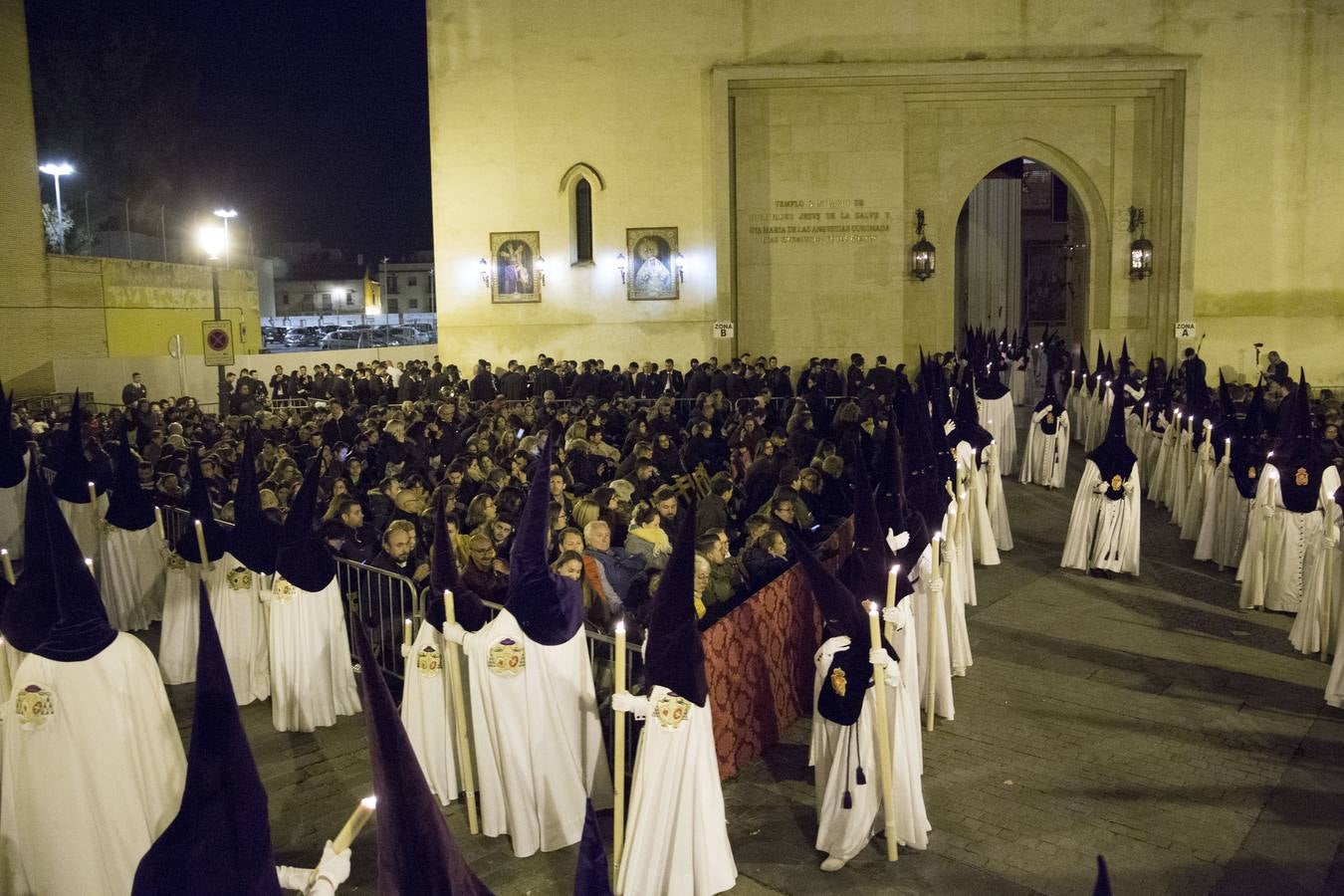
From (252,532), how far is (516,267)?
18382mm

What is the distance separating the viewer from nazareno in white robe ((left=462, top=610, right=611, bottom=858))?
7.41 m

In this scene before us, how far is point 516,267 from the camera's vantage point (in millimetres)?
27328

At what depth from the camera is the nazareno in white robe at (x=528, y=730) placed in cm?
741

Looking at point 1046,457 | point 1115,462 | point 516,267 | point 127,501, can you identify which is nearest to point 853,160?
point 516,267

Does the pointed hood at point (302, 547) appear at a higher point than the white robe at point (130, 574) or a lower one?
higher

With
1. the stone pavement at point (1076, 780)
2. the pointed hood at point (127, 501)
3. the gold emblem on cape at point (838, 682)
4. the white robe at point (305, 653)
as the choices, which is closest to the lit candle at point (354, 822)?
the stone pavement at point (1076, 780)

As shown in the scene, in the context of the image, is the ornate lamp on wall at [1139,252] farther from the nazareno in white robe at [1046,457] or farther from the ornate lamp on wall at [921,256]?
the nazareno in white robe at [1046,457]

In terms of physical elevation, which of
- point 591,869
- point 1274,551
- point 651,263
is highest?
point 651,263

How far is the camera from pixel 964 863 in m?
7.16

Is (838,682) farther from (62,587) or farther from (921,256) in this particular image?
(921,256)

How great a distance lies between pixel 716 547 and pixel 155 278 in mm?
29433

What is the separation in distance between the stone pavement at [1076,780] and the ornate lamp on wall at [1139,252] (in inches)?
649

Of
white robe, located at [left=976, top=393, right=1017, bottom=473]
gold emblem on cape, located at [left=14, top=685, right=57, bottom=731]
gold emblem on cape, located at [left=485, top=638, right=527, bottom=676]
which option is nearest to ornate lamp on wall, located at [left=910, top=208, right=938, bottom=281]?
white robe, located at [left=976, top=393, right=1017, bottom=473]

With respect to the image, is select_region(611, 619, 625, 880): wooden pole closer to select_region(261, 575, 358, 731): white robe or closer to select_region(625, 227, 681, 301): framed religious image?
select_region(261, 575, 358, 731): white robe
